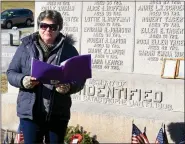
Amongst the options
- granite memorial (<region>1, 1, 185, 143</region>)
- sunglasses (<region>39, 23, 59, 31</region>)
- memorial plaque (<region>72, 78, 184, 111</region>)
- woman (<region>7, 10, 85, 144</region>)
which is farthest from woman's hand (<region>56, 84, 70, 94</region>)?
memorial plaque (<region>72, 78, 184, 111</region>)

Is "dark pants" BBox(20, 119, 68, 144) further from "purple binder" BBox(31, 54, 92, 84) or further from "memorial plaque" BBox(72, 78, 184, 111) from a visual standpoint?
"memorial plaque" BBox(72, 78, 184, 111)

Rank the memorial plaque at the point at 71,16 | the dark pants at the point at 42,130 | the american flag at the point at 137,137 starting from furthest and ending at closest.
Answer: the memorial plaque at the point at 71,16
the american flag at the point at 137,137
the dark pants at the point at 42,130

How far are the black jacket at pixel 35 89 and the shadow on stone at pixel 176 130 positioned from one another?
99.5 inches

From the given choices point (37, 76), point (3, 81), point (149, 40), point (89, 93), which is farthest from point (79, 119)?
point (3, 81)

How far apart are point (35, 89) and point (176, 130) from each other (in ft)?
9.09

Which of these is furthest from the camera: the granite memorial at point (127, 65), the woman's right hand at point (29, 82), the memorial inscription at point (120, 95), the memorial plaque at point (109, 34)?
the memorial plaque at point (109, 34)

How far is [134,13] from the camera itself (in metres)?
7.03

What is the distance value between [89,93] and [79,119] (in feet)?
1.55

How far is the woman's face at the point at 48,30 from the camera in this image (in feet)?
12.2

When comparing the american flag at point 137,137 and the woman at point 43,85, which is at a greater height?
the woman at point 43,85

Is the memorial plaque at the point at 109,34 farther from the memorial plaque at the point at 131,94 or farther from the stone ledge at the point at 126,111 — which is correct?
the stone ledge at the point at 126,111

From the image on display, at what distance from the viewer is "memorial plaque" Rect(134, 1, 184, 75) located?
22.0 ft

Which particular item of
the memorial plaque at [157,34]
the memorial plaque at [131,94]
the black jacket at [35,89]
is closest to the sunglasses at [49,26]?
the black jacket at [35,89]

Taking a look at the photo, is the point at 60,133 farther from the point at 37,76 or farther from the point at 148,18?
the point at 148,18
